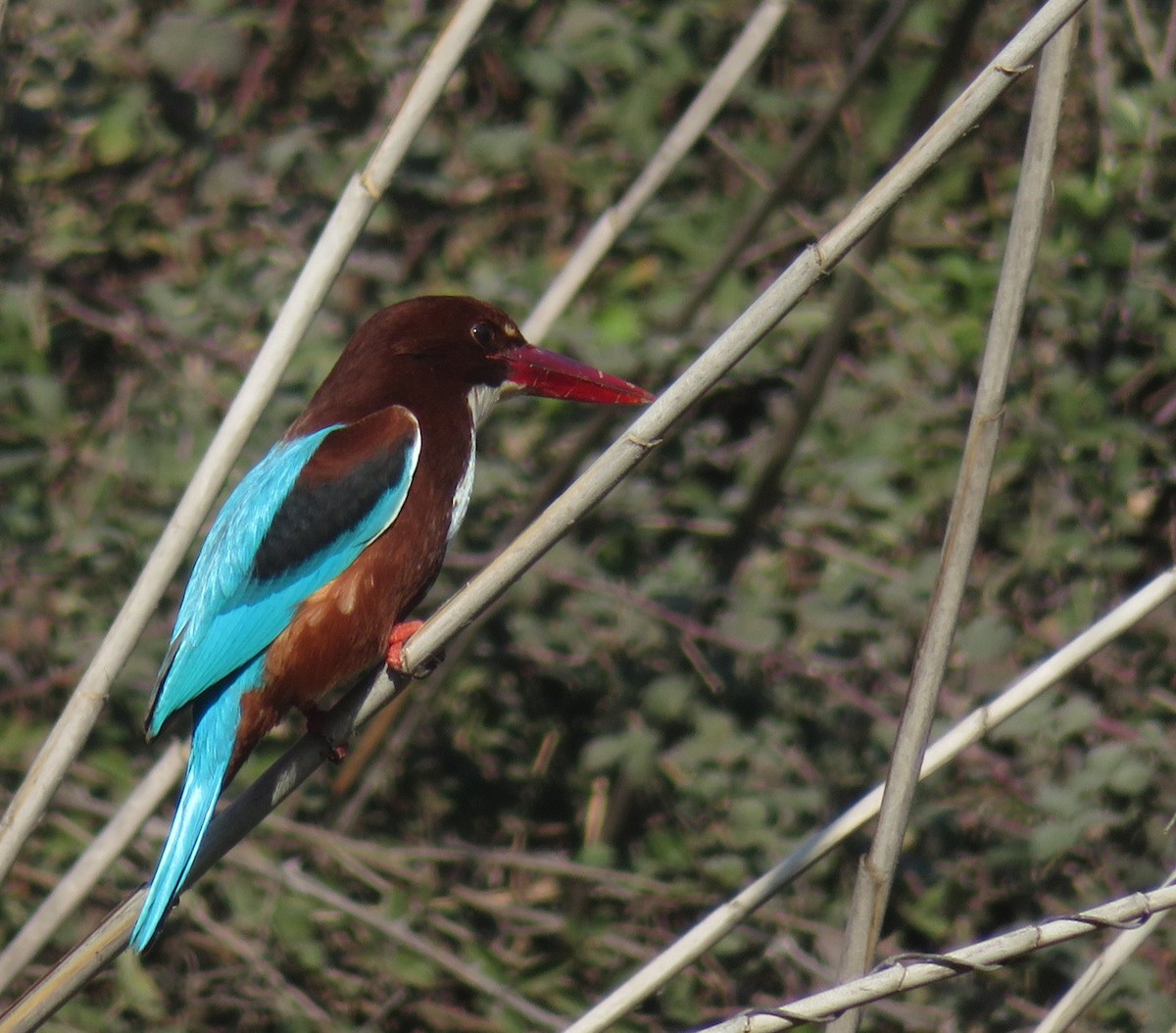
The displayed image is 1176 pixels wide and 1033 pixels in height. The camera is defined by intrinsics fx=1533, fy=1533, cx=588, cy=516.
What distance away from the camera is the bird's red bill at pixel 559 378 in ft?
8.90

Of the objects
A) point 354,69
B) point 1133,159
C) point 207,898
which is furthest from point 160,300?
point 1133,159

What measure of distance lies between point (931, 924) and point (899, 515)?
3.15 feet

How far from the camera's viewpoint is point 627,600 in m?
3.48

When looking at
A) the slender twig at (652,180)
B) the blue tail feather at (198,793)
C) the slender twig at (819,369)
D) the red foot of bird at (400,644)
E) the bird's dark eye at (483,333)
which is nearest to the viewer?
the blue tail feather at (198,793)

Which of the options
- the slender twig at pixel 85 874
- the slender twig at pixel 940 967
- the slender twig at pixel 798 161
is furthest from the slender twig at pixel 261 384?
the slender twig at pixel 798 161

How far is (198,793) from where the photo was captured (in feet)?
7.30

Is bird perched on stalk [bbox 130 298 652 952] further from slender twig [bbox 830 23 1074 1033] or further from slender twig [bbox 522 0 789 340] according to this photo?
slender twig [bbox 830 23 1074 1033]

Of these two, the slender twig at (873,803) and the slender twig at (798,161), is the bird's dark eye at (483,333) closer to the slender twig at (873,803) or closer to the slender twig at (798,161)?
the slender twig at (798,161)

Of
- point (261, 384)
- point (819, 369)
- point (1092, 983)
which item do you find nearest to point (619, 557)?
point (819, 369)

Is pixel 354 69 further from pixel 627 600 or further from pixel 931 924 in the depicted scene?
pixel 931 924

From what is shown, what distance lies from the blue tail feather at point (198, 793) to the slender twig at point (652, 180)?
83cm

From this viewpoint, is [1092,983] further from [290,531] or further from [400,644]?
[290,531]

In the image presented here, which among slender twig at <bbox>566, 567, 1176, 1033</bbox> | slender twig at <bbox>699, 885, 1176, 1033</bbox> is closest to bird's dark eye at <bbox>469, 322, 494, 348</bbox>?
slender twig at <bbox>566, 567, 1176, 1033</bbox>

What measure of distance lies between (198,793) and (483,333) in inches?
42.2
